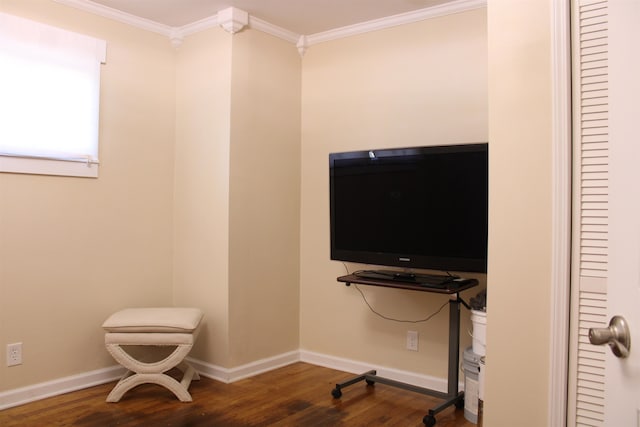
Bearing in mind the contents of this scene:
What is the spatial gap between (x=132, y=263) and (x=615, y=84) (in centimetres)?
329

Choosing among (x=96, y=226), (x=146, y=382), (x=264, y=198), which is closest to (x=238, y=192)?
(x=264, y=198)

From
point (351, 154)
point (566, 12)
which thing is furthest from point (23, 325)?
point (566, 12)

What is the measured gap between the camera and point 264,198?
3816 mm

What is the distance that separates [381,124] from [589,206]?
2.16 m

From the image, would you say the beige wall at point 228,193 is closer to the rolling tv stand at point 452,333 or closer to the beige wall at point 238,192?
the beige wall at point 238,192

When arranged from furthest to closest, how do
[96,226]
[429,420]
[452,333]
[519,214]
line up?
[96,226] → [452,333] → [429,420] → [519,214]

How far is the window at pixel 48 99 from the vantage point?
3053 mm

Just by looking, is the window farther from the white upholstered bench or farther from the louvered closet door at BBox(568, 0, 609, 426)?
the louvered closet door at BBox(568, 0, 609, 426)

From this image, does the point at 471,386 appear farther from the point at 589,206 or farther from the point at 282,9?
the point at 282,9

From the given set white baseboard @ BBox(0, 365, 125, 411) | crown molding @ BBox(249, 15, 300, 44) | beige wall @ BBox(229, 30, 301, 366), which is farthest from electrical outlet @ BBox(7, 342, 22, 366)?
crown molding @ BBox(249, 15, 300, 44)

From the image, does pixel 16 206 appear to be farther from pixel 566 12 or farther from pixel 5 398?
pixel 566 12

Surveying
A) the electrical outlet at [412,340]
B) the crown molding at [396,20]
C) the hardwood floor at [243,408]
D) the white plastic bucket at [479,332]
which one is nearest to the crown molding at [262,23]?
the crown molding at [396,20]

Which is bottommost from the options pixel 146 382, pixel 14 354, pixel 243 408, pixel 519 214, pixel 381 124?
pixel 243 408

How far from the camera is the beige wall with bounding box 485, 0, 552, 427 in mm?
1815
